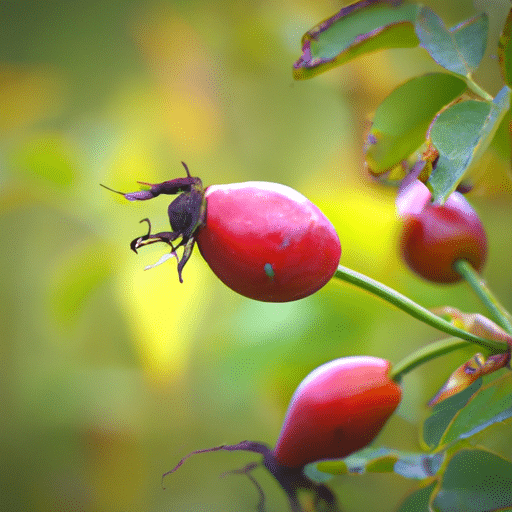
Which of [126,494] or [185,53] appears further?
[185,53]

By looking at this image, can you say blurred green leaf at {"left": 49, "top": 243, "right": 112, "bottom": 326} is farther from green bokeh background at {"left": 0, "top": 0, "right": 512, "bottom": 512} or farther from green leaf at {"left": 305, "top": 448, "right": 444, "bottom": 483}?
green leaf at {"left": 305, "top": 448, "right": 444, "bottom": 483}

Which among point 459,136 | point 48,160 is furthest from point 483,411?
point 48,160

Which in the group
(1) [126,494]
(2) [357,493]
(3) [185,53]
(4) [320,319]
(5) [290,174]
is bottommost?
(1) [126,494]

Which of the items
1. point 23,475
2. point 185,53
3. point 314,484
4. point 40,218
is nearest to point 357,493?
point 314,484

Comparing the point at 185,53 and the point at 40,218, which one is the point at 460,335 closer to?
the point at 40,218

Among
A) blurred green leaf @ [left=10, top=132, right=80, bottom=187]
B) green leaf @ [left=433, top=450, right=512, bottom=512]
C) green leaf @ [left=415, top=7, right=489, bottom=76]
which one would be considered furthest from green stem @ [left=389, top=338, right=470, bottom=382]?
blurred green leaf @ [left=10, top=132, right=80, bottom=187]

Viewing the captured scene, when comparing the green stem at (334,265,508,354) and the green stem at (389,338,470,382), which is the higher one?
the green stem at (334,265,508,354)

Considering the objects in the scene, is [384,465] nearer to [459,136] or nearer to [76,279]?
[459,136]

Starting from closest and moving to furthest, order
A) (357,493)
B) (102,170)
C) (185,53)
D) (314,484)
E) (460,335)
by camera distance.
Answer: (460,335) < (314,484) < (357,493) < (102,170) < (185,53)

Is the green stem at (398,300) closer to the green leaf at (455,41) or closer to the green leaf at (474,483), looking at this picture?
the green leaf at (474,483)
